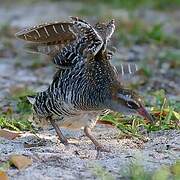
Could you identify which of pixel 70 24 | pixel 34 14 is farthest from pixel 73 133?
pixel 34 14

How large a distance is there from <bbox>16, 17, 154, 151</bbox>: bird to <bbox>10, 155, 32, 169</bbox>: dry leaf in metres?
0.68

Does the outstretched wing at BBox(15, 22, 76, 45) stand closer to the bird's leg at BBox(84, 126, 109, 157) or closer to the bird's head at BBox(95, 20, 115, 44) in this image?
the bird's head at BBox(95, 20, 115, 44)

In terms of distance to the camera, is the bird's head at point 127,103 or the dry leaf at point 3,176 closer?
the dry leaf at point 3,176

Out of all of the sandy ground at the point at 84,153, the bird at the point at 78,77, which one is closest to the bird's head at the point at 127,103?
the bird at the point at 78,77

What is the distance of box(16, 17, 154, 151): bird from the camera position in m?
5.59

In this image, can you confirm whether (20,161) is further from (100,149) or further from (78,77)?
(78,77)

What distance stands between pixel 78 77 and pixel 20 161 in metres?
0.93

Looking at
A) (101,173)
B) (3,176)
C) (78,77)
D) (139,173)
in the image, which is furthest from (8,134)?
(139,173)

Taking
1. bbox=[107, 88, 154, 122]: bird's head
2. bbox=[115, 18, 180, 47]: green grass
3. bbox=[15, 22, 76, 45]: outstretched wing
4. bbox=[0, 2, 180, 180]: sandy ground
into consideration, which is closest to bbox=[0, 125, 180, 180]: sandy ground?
bbox=[0, 2, 180, 180]: sandy ground

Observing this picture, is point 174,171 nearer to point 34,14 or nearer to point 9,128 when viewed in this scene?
point 9,128

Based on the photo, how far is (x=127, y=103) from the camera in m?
5.32

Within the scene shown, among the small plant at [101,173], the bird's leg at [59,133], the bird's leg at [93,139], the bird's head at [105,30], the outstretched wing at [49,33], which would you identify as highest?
the bird's head at [105,30]

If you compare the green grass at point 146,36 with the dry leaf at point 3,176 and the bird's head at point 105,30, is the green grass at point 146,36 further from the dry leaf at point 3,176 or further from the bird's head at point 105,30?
the dry leaf at point 3,176

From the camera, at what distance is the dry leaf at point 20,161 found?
507cm
